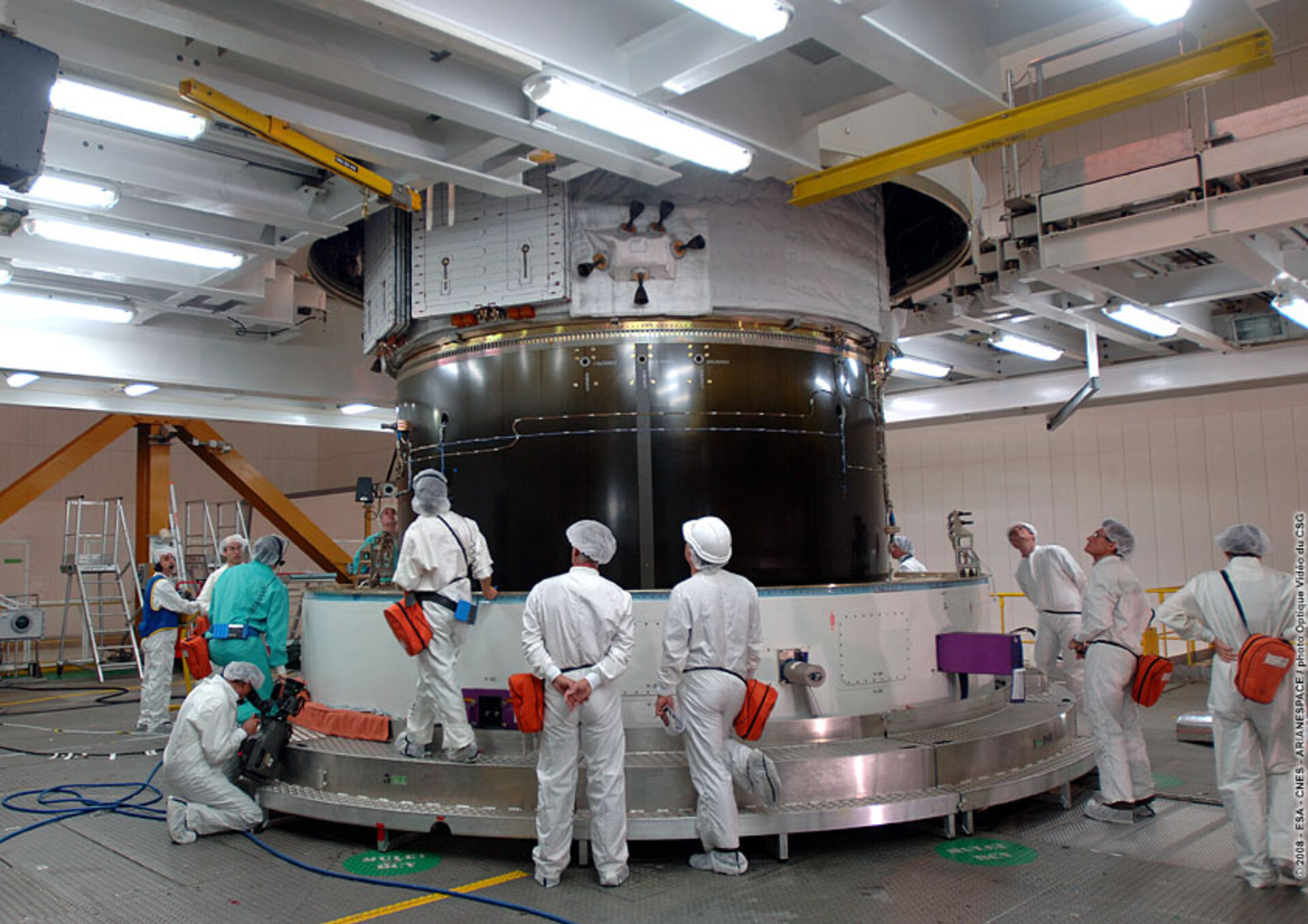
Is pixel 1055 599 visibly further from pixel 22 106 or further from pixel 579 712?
pixel 22 106

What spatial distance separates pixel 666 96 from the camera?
585 cm

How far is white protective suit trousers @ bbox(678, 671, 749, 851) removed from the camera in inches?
215

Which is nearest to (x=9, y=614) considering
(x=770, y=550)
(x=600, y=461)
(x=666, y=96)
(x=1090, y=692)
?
(x=600, y=461)

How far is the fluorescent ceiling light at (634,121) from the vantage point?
543 centimetres

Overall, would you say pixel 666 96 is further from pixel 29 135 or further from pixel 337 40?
pixel 29 135

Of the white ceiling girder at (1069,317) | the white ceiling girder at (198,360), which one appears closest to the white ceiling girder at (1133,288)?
the white ceiling girder at (1069,317)

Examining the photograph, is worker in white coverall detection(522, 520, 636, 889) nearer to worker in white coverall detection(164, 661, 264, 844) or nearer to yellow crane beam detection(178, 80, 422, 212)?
worker in white coverall detection(164, 661, 264, 844)

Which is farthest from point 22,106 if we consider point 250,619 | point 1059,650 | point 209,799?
point 1059,650

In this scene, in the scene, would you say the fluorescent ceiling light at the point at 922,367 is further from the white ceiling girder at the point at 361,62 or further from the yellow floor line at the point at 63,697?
the yellow floor line at the point at 63,697

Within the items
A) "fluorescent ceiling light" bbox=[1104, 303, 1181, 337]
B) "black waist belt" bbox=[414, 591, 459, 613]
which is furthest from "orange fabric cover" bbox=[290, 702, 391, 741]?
"fluorescent ceiling light" bbox=[1104, 303, 1181, 337]

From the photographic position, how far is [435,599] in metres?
6.26

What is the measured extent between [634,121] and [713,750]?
372 cm

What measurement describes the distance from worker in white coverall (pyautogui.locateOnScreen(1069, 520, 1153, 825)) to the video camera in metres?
5.38

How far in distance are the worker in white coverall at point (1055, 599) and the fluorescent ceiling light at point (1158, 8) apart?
484 cm
